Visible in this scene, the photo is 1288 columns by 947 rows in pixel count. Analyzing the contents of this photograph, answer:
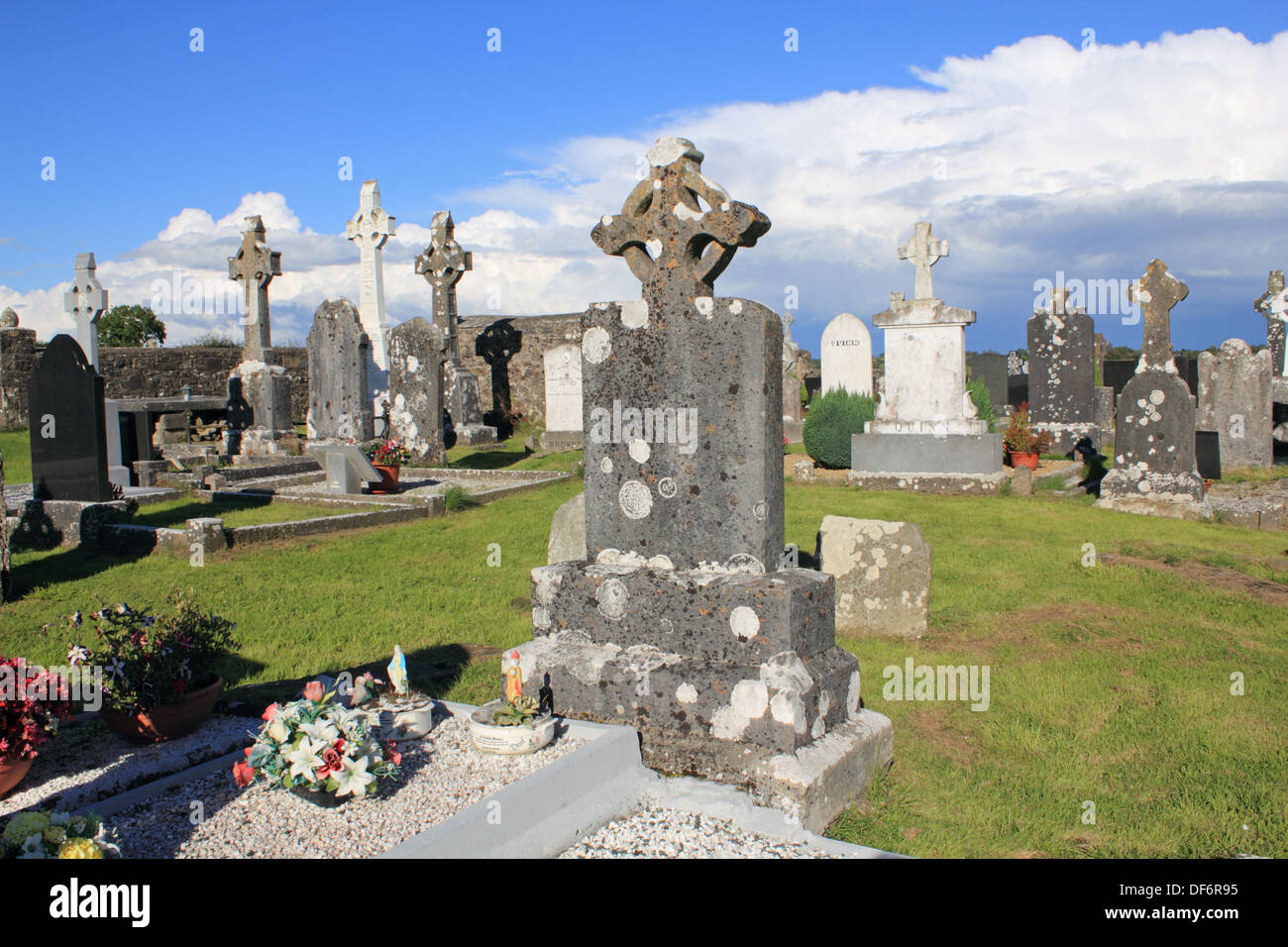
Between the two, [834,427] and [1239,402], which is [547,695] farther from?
[1239,402]

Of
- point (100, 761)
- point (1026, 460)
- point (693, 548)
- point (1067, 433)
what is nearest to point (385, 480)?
point (100, 761)

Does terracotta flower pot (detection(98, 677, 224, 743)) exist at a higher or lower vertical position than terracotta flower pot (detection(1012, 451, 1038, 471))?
lower

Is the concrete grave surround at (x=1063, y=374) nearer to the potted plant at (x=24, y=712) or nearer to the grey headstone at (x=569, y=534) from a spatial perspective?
the grey headstone at (x=569, y=534)

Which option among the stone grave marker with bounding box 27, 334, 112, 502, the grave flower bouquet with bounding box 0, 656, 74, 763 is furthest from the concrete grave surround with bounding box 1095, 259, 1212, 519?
the stone grave marker with bounding box 27, 334, 112, 502

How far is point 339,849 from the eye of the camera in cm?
304

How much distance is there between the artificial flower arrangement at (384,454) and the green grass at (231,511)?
58.2 inches

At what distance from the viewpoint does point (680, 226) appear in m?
4.26

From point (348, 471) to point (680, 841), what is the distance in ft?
33.4

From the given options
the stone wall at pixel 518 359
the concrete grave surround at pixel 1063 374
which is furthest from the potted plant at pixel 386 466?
Result: the concrete grave surround at pixel 1063 374

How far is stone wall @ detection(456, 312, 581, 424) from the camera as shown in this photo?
897 inches

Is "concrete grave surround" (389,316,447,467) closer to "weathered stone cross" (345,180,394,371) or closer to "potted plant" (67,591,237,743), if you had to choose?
"weathered stone cross" (345,180,394,371)

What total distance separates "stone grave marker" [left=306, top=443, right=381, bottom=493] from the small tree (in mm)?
21216

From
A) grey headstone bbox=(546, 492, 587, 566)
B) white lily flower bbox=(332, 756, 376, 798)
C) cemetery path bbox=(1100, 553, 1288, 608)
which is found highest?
grey headstone bbox=(546, 492, 587, 566)

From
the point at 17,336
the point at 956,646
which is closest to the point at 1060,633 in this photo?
the point at 956,646
